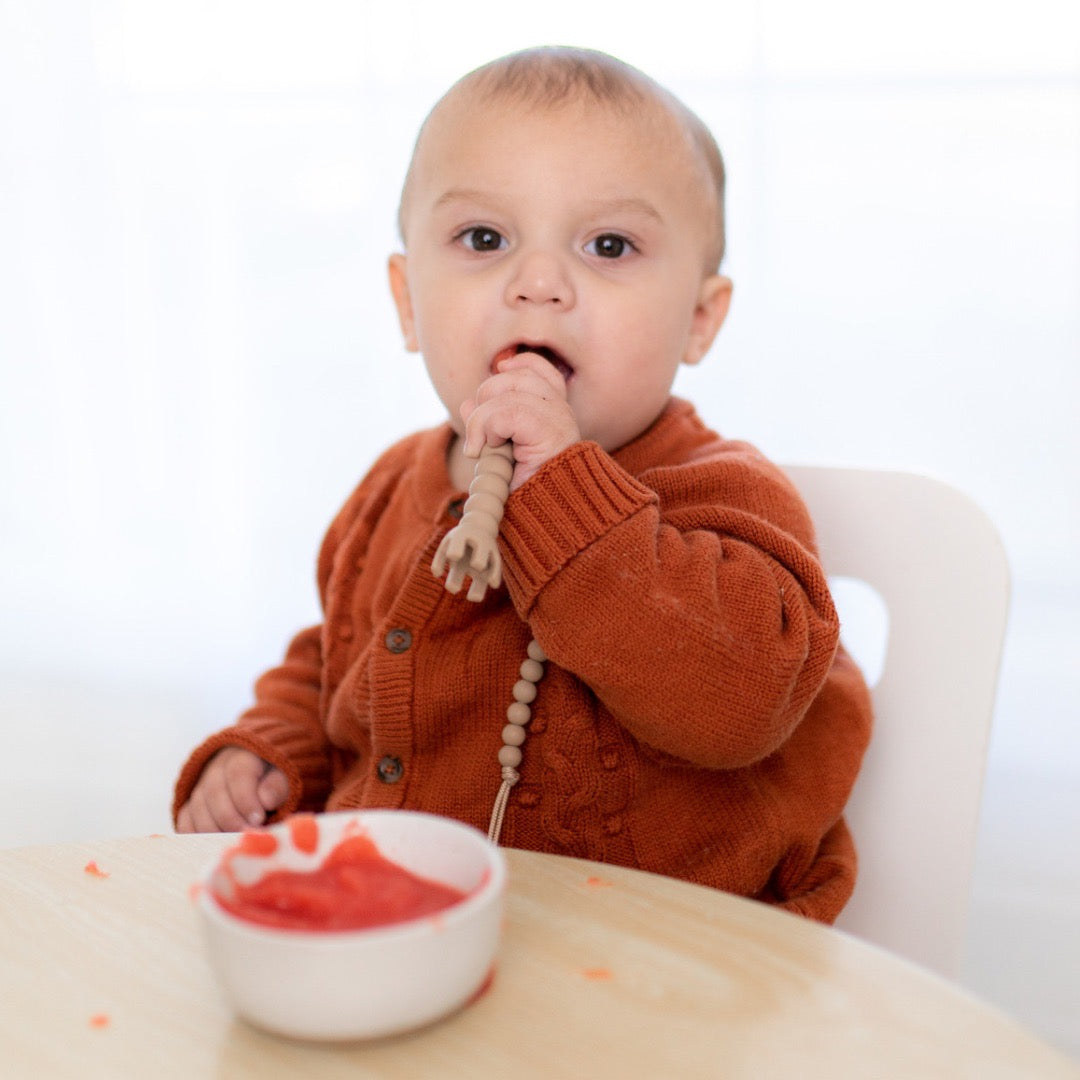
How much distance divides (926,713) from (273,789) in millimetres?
533

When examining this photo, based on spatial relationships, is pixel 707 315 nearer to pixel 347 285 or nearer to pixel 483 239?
pixel 483 239

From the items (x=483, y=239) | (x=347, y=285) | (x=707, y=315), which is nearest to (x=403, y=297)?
(x=483, y=239)

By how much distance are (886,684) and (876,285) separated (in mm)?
815

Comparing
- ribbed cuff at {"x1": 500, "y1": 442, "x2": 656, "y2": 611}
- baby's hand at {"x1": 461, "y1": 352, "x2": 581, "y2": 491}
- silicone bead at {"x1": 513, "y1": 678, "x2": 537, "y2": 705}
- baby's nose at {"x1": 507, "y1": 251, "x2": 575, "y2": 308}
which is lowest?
silicone bead at {"x1": 513, "y1": 678, "x2": 537, "y2": 705}

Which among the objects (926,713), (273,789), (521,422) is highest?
(521,422)

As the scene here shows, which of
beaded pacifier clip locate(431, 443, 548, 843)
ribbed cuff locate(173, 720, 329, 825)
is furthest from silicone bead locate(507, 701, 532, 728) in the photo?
ribbed cuff locate(173, 720, 329, 825)

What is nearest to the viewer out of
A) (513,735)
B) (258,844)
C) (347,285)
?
(258,844)

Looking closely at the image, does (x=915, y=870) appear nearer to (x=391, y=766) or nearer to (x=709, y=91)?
(x=391, y=766)

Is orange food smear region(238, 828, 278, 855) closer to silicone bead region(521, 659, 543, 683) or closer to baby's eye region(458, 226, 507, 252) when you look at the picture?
silicone bead region(521, 659, 543, 683)

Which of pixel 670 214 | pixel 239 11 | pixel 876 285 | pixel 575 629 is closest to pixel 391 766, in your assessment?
pixel 575 629

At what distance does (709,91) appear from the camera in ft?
5.80

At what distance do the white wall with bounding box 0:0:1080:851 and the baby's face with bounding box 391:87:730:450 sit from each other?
709 millimetres

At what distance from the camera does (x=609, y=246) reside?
3.53ft

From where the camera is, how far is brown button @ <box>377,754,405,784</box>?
3.47 feet
